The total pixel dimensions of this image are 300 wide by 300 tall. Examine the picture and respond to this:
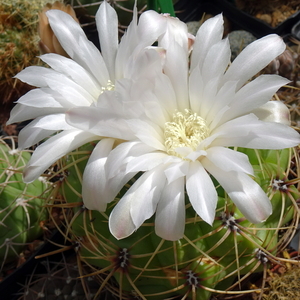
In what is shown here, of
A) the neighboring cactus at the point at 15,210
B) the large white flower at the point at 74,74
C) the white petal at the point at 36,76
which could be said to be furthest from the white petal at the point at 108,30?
the neighboring cactus at the point at 15,210

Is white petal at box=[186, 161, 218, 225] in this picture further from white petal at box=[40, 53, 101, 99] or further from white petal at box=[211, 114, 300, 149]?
white petal at box=[40, 53, 101, 99]

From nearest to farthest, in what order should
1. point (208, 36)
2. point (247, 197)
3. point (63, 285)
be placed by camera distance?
point (247, 197)
point (208, 36)
point (63, 285)

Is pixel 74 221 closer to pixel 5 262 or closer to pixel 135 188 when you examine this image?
pixel 135 188

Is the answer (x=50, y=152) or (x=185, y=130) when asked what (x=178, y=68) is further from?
(x=50, y=152)

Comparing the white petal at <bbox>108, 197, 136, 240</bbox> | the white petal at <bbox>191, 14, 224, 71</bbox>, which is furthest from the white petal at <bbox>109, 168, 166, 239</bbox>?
the white petal at <bbox>191, 14, 224, 71</bbox>

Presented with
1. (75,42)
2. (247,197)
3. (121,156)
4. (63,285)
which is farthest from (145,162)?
(63,285)

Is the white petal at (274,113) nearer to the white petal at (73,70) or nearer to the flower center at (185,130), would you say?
the flower center at (185,130)
